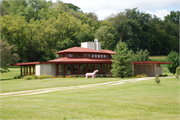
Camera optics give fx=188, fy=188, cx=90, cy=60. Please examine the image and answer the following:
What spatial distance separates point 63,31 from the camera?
57156mm

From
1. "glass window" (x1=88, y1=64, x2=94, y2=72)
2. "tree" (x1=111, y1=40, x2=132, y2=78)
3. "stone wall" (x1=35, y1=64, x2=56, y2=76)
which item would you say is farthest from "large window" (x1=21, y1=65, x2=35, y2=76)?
"tree" (x1=111, y1=40, x2=132, y2=78)

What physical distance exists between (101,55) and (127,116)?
32569 millimetres

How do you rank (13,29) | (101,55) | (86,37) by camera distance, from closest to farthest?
1. (101,55)
2. (13,29)
3. (86,37)

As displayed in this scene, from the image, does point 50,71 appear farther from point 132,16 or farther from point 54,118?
point 132,16

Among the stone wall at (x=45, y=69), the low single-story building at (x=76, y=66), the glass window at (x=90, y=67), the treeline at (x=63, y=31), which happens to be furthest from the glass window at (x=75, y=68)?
the treeline at (x=63, y=31)

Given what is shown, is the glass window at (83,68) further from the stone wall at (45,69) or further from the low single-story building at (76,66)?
the stone wall at (45,69)

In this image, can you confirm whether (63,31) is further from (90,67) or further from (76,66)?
(90,67)

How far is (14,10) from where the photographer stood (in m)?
69.1

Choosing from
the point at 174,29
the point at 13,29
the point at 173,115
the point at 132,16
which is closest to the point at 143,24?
the point at 132,16

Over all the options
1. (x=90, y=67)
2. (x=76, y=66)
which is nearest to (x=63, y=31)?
(x=76, y=66)

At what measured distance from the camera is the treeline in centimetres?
4972

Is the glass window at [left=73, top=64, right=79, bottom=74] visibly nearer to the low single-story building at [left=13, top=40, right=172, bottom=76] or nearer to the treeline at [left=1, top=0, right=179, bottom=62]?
the low single-story building at [left=13, top=40, right=172, bottom=76]

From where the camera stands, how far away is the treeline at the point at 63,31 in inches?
1957

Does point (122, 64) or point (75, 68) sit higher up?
point (122, 64)
